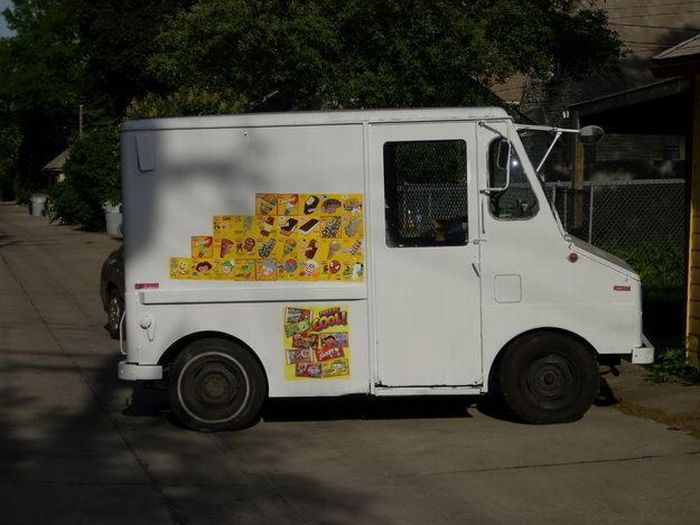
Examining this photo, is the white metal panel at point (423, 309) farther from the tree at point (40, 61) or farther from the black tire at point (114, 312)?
the tree at point (40, 61)

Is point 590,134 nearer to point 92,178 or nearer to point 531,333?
point 531,333

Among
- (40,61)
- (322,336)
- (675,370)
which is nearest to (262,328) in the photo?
(322,336)

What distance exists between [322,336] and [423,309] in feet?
2.61

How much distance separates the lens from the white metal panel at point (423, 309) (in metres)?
8.57

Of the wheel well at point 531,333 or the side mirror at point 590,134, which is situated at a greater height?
the side mirror at point 590,134

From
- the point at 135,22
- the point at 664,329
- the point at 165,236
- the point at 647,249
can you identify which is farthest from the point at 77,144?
the point at 165,236

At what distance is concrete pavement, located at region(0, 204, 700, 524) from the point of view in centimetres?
662

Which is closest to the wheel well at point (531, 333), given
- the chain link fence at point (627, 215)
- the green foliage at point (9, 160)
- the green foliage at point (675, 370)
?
the green foliage at point (675, 370)

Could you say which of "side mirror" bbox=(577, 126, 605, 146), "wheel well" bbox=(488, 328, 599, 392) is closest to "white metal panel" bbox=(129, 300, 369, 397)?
"wheel well" bbox=(488, 328, 599, 392)

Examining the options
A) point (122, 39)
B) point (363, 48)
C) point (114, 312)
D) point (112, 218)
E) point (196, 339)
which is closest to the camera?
point (196, 339)

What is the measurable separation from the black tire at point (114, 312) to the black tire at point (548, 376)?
22.5ft

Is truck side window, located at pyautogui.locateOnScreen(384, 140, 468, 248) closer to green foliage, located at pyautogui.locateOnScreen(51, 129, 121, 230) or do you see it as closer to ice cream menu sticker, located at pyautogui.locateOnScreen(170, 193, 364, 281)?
ice cream menu sticker, located at pyautogui.locateOnScreen(170, 193, 364, 281)

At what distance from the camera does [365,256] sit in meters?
8.59

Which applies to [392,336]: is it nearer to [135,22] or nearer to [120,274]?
[120,274]
